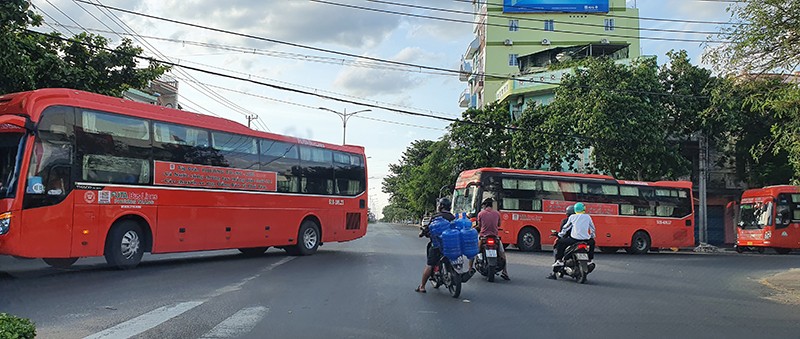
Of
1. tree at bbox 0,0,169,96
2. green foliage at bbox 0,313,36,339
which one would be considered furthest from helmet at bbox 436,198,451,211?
tree at bbox 0,0,169,96

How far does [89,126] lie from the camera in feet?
36.8

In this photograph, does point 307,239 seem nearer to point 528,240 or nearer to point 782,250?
point 528,240

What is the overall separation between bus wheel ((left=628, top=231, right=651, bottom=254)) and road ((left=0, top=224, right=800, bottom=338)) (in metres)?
10.2

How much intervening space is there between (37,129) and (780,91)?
12688 mm

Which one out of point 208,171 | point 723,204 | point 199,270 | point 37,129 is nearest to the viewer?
point 37,129

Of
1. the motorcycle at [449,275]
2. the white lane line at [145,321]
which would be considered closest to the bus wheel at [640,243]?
the motorcycle at [449,275]

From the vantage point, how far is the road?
21.7 feet

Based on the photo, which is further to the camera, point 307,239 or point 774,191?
point 774,191

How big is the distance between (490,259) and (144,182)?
7.05 meters

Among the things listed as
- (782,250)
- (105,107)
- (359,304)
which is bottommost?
(782,250)

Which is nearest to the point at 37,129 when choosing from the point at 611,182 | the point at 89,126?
the point at 89,126

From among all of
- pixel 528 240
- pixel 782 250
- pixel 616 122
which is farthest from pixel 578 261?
pixel 782 250

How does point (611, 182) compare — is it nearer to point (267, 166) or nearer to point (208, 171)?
point (267, 166)

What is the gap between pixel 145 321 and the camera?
6.71 metres
